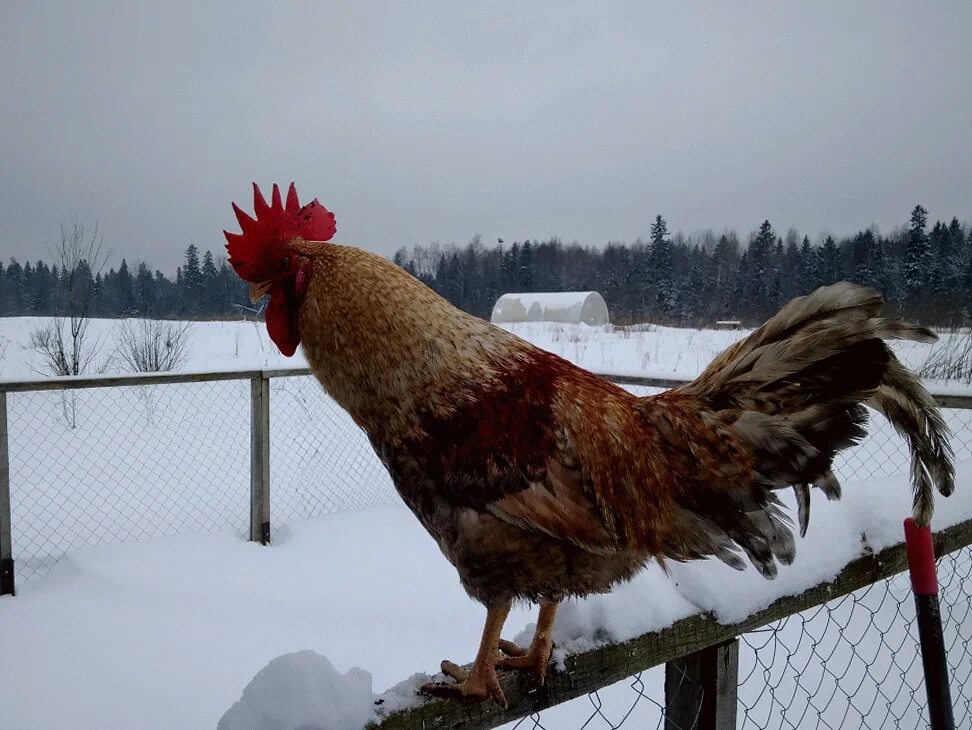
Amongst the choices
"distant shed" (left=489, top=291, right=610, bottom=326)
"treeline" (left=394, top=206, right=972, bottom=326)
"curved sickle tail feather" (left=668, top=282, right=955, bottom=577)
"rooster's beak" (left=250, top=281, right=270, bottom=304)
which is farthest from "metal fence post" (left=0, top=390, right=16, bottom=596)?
"distant shed" (left=489, top=291, right=610, bottom=326)

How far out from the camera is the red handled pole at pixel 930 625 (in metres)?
1.13

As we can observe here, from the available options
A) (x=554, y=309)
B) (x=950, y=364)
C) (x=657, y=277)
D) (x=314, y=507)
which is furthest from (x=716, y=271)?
(x=314, y=507)

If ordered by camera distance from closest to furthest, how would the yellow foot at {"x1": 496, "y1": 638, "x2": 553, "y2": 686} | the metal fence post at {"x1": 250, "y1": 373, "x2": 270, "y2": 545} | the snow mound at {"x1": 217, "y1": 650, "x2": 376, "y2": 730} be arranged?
the snow mound at {"x1": 217, "y1": 650, "x2": 376, "y2": 730}
the yellow foot at {"x1": 496, "y1": 638, "x2": 553, "y2": 686}
the metal fence post at {"x1": 250, "y1": 373, "x2": 270, "y2": 545}

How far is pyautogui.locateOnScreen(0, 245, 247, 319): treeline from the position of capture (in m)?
7.85

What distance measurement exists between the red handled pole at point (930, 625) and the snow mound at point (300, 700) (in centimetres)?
111

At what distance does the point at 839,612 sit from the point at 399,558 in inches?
122

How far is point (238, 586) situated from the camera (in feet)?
12.1

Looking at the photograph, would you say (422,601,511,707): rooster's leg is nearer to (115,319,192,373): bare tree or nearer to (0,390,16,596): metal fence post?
(0,390,16,596): metal fence post

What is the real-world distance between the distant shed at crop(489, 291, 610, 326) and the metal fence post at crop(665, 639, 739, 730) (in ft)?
81.8

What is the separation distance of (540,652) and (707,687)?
16.6 inches

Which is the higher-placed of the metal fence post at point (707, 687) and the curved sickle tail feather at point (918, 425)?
the curved sickle tail feather at point (918, 425)

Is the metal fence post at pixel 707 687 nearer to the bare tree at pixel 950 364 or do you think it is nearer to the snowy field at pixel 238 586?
the snowy field at pixel 238 586

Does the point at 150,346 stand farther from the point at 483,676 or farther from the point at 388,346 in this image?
the point at 483,676

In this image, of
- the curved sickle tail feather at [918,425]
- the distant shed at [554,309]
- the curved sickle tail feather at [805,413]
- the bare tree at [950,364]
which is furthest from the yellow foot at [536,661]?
the distant shed at [554,309]
